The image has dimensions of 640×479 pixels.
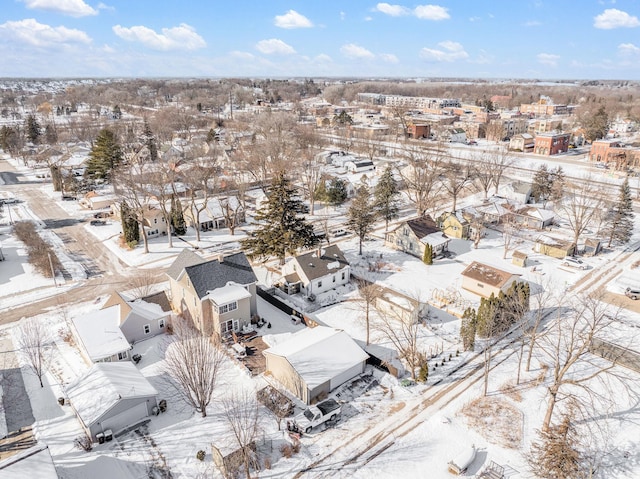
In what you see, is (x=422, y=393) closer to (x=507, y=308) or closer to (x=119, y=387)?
(x=507, y=308)

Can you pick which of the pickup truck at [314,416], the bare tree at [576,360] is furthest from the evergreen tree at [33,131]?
the bare tree at [576,360]

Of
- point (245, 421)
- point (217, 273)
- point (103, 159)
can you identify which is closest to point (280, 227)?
point (217, 273)

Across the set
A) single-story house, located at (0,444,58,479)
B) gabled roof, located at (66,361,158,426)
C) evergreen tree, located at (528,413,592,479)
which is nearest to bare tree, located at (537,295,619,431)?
evergreen tree, located at (528,413,592,479)

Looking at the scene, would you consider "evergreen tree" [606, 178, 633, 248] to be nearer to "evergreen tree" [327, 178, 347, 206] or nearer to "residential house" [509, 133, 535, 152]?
"evergreen tree" [327, 178, 347, 206]

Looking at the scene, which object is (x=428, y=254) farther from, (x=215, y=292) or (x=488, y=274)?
(x=215, y=292)

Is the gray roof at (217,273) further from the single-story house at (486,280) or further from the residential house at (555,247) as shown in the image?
the residential house at (555,247)

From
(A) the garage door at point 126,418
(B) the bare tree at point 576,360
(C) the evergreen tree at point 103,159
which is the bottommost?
(A) the garage door at point 126,418
